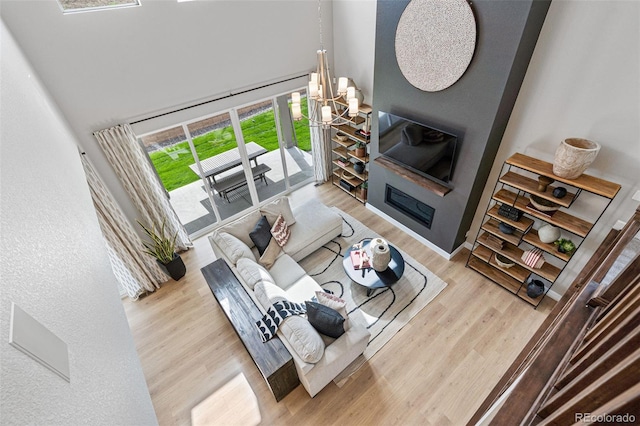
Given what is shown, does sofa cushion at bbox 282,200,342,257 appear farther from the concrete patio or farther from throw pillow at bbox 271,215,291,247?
the concrete patio

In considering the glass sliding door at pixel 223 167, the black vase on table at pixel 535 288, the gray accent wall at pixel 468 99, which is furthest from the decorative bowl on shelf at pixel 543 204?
the glass sliding door at pixel 223 167

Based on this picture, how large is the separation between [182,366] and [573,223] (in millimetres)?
4913

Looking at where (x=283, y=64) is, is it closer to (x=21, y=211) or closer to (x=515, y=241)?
(x=515, y=241)

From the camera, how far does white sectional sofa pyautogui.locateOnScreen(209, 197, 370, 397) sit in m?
3.07

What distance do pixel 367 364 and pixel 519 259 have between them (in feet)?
7.90

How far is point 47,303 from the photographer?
2.70 ft

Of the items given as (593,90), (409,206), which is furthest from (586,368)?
(409,206)

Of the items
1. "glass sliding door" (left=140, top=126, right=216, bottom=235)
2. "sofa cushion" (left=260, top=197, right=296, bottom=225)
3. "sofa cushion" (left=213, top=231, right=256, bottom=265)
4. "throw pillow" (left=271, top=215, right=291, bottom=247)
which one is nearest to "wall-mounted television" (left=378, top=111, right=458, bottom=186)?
"sofa cushion" (left=260, top=197, right=296, bottom=225)

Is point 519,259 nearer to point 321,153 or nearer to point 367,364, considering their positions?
point 367,364

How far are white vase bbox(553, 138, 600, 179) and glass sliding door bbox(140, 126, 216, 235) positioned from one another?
487 centimetres

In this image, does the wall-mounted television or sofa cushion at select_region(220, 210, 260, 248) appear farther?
sofa cushion at select_region(220, 210, 260, 248)

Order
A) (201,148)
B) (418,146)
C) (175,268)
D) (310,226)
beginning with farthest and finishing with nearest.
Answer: (201,148) < (310,226) < (175,268) < (418,146)

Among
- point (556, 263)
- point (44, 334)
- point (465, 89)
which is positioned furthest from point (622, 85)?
point (44, 334)

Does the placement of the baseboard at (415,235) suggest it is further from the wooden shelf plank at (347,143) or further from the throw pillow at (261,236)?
the throw pillow at (261,236)
